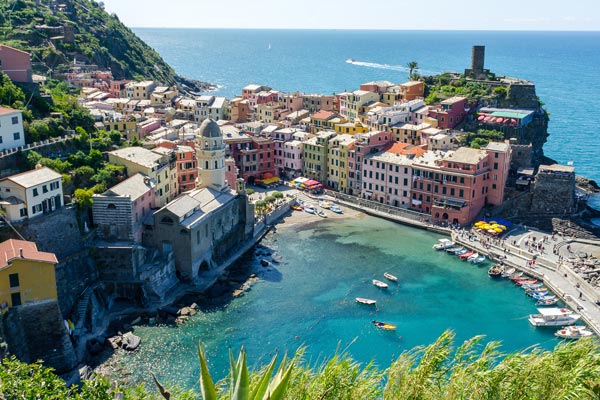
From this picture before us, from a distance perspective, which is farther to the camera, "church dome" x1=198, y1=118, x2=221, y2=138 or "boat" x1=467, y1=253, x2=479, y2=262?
"church dome" x1=198, y1=118, x2=221, y2=138

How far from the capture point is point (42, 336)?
124 ft

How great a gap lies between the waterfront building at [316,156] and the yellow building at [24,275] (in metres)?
43.7

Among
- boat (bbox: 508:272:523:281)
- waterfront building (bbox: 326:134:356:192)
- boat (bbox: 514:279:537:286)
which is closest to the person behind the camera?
boat (bbox: 514:279:537:286)

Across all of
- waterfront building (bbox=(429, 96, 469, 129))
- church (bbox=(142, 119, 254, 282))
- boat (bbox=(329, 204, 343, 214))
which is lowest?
boat (bbox=(329, 204, 343, 214))

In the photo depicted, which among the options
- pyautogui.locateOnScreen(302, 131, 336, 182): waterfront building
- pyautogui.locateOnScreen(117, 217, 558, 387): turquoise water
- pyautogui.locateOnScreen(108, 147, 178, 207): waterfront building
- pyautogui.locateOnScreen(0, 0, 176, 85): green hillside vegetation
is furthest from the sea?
pyautogui.locateOnScreen(0, 0, 176, 85): green hillside vegetation

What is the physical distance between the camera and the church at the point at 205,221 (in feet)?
163

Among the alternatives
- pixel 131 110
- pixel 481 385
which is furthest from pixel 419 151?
pixel 481 385

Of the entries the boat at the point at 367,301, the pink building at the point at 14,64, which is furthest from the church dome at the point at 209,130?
the boat at the point at 367,301

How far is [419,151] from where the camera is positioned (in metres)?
70.4

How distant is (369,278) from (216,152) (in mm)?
18187

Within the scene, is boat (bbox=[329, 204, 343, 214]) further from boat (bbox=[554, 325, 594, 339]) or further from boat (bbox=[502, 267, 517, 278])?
boat (bbox=[554, 325, 594, 339])

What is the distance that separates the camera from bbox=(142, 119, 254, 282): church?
163 ft

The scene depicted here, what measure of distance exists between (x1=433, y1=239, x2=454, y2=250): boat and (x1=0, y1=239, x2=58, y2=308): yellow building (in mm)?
35603

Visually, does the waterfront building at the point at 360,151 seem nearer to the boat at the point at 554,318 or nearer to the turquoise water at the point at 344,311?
the turquoise water at the point at 344,311
